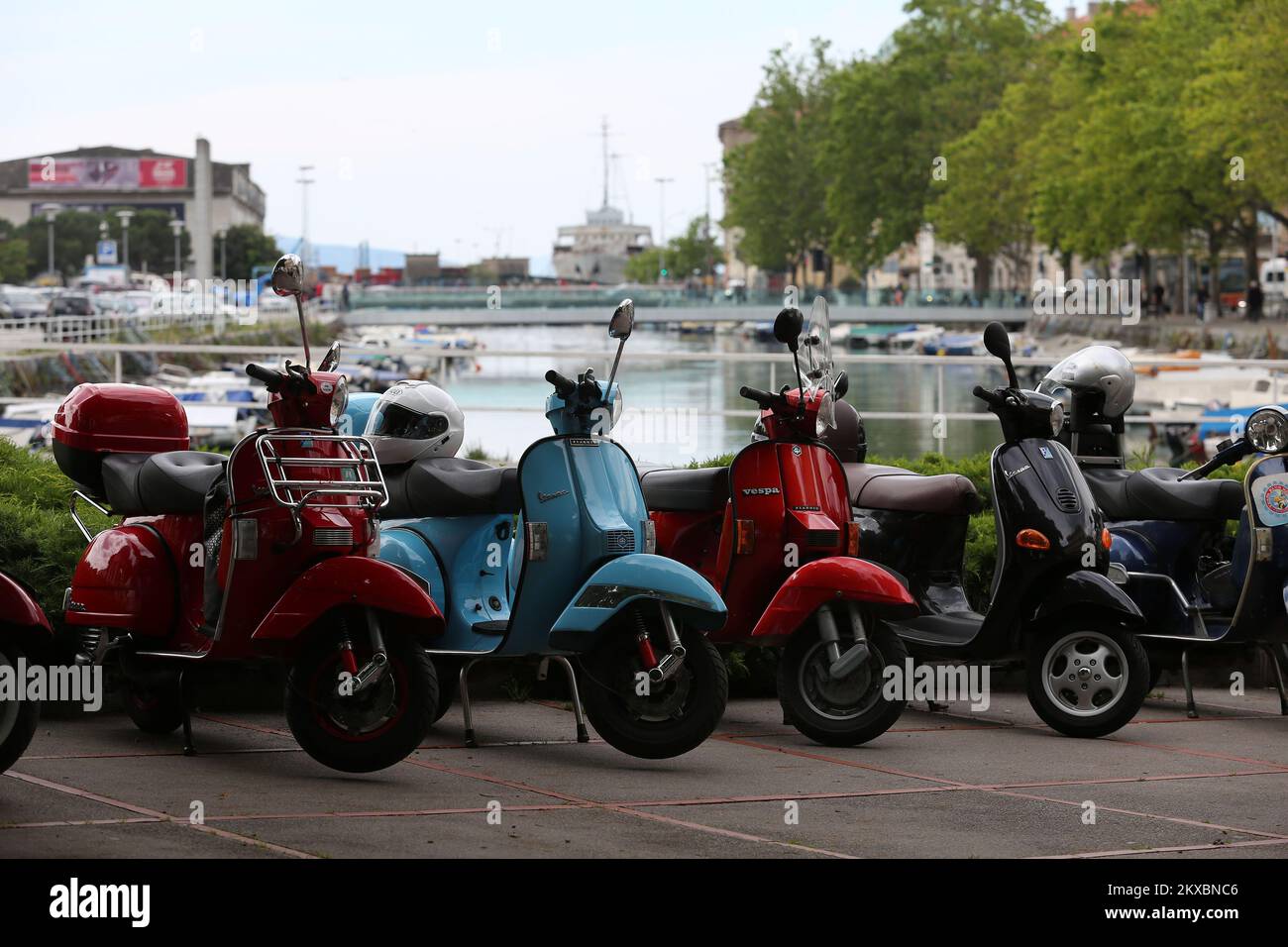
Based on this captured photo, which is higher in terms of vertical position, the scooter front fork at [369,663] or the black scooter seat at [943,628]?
the scooter front fork at [369,663]

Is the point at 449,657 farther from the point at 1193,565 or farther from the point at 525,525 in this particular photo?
the point at 1193,565

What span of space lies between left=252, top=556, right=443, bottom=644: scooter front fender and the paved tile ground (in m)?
0.45

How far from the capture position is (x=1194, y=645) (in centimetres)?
749

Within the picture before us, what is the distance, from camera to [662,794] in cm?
565

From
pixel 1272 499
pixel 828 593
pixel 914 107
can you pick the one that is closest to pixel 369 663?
pixel 828 593

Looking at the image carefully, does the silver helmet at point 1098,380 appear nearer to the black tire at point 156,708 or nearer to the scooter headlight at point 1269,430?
the scooter headlight at point 1269,430

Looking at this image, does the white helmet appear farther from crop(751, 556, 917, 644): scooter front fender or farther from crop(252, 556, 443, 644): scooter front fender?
crop(751, 556, 917, 644): scooter front fender

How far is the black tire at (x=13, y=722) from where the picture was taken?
17.4 feet

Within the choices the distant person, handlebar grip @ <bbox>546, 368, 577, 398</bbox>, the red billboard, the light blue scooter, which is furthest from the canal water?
the red billboard

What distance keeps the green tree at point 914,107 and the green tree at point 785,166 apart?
1101cm

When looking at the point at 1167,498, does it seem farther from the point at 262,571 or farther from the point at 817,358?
the point at 262,571

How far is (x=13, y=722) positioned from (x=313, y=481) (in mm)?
1131

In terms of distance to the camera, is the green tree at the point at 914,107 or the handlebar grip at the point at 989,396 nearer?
Result: the handlebar grip at the point at 989,396

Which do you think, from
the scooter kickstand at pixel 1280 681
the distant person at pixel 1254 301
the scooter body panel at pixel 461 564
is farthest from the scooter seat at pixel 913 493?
the distant person at pixel 1254 301
